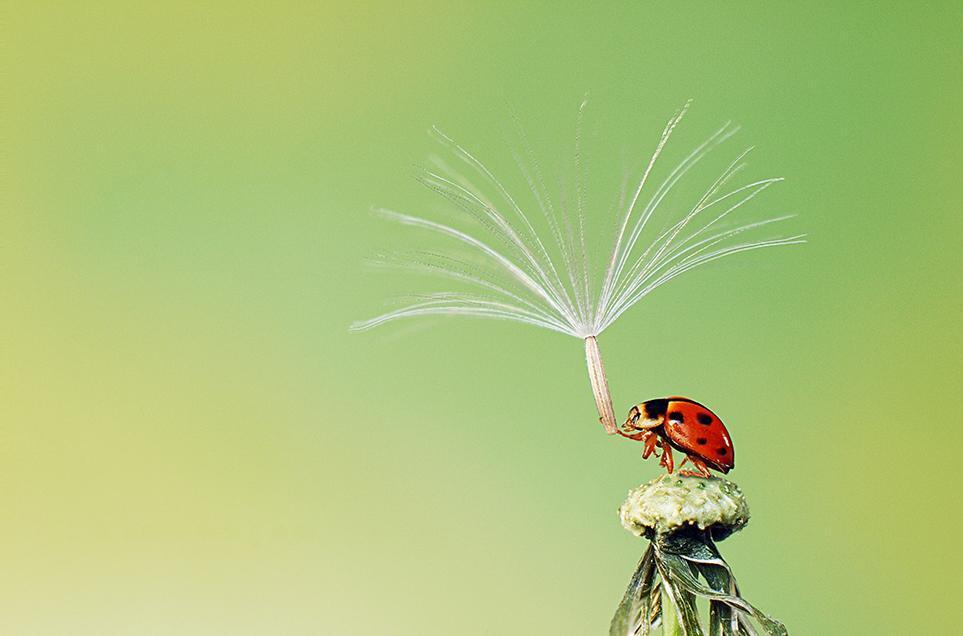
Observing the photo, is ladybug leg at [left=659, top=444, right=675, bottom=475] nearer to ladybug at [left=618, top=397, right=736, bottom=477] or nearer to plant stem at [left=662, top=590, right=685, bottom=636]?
ladybug at [left=618, top=397, right=736, bottom=477]

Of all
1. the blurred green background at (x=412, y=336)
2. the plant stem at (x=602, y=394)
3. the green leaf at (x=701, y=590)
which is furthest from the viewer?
the blurred green background at (x=412, y=336)

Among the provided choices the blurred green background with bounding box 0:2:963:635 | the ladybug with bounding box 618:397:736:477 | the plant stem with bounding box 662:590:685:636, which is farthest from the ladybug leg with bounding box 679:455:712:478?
the blurred green background with bounding box 0:2:963:635

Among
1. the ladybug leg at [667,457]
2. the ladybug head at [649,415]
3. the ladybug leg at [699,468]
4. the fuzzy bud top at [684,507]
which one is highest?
the ladybug head at [649,415]

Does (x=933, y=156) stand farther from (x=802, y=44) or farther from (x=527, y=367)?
(x=527, y=367)

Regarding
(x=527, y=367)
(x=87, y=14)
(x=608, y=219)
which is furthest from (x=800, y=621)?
(x=87, y=14)

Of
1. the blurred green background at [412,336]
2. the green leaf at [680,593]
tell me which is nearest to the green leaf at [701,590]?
the green leaf at [680,593]

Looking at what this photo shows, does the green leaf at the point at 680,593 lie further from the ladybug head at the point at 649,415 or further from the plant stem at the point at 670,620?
the ladybug head at the point at 649,415
